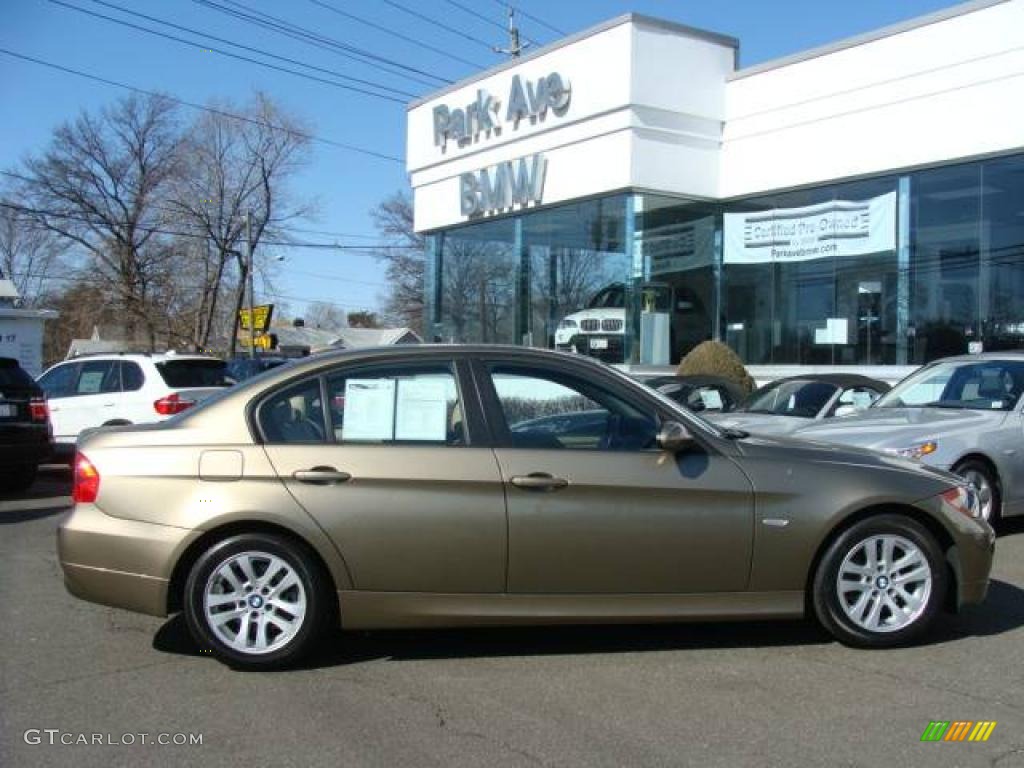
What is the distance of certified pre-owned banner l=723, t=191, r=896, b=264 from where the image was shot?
55.1ft

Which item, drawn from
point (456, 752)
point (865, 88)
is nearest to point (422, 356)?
point (456, 752)

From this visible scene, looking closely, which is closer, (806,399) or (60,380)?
(806,399)

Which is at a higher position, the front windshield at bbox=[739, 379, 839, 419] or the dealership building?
the dealership building

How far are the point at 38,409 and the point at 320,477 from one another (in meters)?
7.64

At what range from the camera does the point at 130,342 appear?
176 ft

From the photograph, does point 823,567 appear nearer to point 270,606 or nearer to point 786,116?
point 270,606

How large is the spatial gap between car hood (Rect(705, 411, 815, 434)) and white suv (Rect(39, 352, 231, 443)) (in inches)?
257

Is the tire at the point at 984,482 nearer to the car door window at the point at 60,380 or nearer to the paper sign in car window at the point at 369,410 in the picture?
the paper sign in car window at the point at 369,410

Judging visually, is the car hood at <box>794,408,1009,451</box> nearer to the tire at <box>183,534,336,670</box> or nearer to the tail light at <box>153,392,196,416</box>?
the tire at <box>183,534,336,670</box>

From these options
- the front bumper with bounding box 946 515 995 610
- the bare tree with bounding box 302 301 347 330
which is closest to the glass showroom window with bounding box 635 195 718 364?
the front bumper with bounding box 946 515 995 610

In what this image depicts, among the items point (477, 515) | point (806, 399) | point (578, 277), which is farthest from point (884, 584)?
point (578, 277)

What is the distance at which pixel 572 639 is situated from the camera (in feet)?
17.8

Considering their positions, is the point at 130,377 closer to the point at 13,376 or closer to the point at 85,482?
the point at 13,376

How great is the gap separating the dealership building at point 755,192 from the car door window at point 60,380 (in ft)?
31.2
